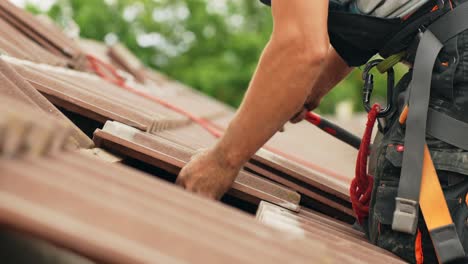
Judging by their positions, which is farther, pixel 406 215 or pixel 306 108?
pixel 306 108

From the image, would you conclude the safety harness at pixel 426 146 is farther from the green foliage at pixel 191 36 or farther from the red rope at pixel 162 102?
the green foliage at pixel 191 36

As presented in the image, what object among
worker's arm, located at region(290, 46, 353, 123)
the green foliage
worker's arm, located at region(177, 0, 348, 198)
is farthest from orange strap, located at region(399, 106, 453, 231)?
the green foliage

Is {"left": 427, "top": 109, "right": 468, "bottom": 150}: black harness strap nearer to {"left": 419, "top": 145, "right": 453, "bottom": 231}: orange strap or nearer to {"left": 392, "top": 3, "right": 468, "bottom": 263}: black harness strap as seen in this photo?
{"left": 392, "top": 3, "right": 468, "bottom": 263}: black harness strap

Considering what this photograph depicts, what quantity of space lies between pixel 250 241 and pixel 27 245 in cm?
45

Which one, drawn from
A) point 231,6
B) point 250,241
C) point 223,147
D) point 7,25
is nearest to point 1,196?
point 250,241

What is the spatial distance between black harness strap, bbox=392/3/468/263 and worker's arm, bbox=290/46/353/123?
30.5 inches

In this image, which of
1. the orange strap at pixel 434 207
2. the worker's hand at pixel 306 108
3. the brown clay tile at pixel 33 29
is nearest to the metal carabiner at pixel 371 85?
→ the orange strap at pixel 434 207

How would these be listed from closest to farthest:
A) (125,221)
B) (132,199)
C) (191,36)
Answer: (125,221)
(132,199)
(191,36)

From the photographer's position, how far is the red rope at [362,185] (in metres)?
2.58

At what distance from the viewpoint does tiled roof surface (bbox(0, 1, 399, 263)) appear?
3.68ft

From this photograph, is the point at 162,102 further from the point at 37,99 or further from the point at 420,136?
the point at 420,136

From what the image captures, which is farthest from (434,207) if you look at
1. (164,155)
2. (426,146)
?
(164,155)

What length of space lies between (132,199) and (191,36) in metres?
28.8

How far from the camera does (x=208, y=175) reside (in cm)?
224
